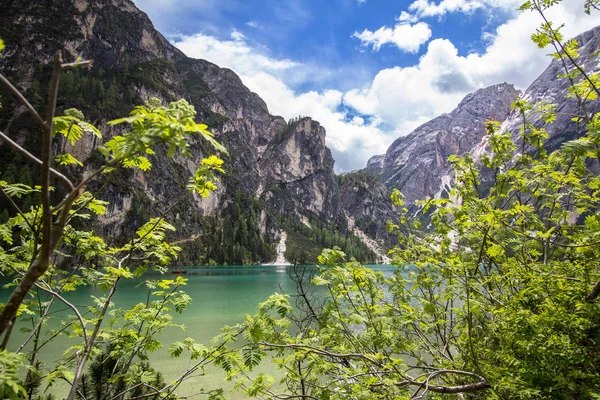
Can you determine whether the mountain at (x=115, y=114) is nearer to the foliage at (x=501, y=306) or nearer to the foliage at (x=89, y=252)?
the foliage at (x=89, y=252)

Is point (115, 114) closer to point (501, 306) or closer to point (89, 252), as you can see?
point (89, 252)

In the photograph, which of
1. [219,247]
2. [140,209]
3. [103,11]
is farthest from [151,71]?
[219,247]

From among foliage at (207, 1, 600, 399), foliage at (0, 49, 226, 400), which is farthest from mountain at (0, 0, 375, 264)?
foliage at (207, 1, 600, 399)

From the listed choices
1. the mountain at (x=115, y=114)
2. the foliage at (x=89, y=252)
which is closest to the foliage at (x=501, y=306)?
the foliage at (x=89, y=252)

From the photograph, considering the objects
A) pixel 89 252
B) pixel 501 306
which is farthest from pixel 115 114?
pixel 501 306

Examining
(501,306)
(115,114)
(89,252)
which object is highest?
(115,114)

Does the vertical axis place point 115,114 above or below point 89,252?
above

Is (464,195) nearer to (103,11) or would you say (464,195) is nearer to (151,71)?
(151,71)

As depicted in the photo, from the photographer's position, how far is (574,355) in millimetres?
2924

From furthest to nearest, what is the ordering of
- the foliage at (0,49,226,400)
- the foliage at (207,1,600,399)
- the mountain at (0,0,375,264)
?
the mountain at (0,0,375,264) → the foliage at (207,1,600,399) → the foliage at (0,49,226,400)

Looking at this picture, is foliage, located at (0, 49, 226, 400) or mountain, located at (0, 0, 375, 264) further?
mountain, located at (0, 0, 375, 264)

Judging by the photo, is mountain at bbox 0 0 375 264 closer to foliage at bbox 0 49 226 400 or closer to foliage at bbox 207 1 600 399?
foliage at bbox 0 49 226 400

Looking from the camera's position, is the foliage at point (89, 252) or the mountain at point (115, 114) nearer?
the foliage at point (89, 252)

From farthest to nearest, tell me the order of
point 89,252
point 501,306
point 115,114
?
point 115,114 → point 501,306 → point 89,252
